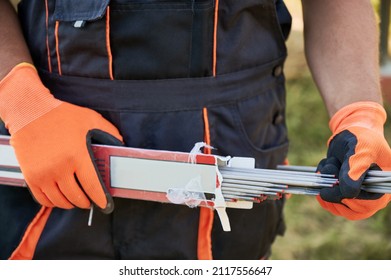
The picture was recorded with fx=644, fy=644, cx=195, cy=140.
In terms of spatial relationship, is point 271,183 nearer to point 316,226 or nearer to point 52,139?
point 52,139

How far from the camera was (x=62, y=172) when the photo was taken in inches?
55.1

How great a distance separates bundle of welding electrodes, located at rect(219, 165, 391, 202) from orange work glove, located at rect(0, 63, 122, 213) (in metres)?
0.28

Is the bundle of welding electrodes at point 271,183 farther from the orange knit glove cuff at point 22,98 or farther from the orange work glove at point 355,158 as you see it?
the orange knit glove cuff at point 22,98

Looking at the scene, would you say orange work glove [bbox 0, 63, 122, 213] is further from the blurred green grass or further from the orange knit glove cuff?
the blurred green grass

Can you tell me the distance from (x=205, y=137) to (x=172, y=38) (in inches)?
9.5

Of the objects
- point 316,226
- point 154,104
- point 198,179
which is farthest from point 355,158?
point 316,226

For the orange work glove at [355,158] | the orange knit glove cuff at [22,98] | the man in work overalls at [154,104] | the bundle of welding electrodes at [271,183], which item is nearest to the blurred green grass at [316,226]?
the man in work overalls at [154,104]

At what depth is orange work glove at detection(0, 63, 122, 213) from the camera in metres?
1.39

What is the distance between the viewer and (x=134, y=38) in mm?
1450

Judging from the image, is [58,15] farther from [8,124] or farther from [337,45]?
[337,45]

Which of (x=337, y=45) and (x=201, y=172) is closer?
(x=201, y=172)

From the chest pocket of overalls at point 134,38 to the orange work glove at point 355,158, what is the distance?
34 centimetres

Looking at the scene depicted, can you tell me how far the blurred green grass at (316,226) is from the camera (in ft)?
9.65
